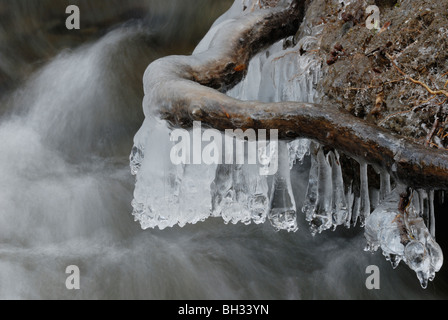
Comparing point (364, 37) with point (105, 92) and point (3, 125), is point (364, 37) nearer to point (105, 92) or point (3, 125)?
point (105, 92)

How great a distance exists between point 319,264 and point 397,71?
2.02 m

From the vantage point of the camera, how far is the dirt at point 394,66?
2.67 m

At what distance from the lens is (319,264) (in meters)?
4.27

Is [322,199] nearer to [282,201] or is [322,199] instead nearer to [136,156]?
[282,201]

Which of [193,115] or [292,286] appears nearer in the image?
[193,115]

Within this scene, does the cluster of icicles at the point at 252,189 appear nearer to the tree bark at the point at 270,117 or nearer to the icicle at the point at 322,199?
the icicle at the point at 322,199

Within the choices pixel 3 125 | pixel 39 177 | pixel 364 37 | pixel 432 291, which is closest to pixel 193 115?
pixel 364 37

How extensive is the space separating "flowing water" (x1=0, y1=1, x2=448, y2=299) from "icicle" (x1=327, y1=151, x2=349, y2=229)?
0.90 m

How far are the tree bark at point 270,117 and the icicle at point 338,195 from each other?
1.66ft

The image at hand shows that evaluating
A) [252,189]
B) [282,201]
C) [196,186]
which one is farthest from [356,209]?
[196,186]

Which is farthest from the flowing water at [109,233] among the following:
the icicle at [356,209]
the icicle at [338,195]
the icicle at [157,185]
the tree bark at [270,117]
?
the tree bark at [270,117]

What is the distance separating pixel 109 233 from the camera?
15.1 feet

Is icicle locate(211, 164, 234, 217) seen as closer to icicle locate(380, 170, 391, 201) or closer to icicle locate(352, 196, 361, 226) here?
icicle locate(352, 196, 361, 226)

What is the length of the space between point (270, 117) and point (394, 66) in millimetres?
982
